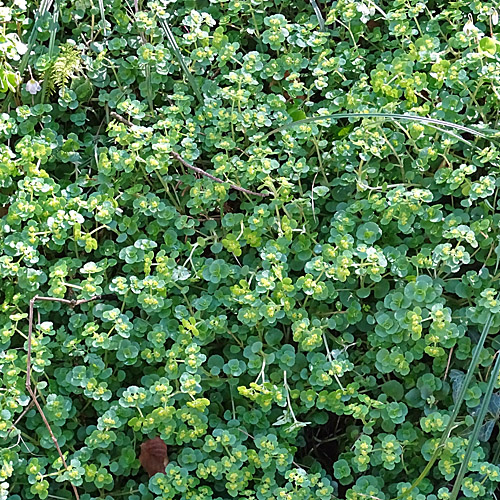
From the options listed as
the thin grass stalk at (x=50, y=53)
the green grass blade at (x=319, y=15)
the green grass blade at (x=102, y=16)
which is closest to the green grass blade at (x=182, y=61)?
the green grass blade at (x=102, y=16)

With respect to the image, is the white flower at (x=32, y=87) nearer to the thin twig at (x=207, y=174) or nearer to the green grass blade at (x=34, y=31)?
the green grass blade at (x=34, y=31)

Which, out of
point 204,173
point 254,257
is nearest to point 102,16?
point 204,173

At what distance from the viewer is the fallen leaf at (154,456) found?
1.93 metres

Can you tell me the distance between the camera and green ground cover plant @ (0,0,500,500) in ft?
6.08

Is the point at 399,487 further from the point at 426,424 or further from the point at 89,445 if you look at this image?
the point at 89,445

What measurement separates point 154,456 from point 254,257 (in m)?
0.63

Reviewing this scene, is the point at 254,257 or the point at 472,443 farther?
the point at 254,257

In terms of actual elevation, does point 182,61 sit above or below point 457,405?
above

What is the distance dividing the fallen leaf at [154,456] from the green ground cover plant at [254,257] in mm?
Result: 34

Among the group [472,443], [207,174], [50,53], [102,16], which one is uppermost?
[102,16]

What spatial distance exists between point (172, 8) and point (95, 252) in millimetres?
959

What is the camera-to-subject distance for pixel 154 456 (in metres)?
1.94

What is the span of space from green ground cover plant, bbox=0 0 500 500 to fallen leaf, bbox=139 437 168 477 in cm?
3

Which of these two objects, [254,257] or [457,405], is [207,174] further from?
[457,405]
